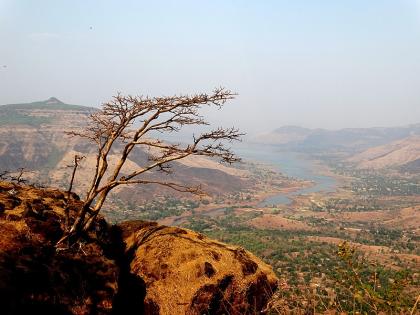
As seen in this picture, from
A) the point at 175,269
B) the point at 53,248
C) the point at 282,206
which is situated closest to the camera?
the point at 53,248

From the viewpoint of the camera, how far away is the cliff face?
7738 millimetres

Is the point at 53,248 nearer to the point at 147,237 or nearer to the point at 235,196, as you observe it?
the point at 147,237

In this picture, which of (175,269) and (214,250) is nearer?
(175,269)

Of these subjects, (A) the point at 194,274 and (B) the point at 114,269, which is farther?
(A) the point at 194,274

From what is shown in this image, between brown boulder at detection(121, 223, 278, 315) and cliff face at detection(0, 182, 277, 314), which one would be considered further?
brown boulder at detection(121, 223, 278, 315)

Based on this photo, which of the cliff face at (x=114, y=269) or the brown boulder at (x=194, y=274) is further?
the brown boulder at (x=194, y=274)

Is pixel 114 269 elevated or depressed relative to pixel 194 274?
elevated

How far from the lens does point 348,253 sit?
635 cm

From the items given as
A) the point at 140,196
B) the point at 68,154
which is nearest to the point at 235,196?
the point at 140,196

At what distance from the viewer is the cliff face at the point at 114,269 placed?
25.4 feet

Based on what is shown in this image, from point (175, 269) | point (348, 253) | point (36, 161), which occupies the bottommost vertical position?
point (36, 161)

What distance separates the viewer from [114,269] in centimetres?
955

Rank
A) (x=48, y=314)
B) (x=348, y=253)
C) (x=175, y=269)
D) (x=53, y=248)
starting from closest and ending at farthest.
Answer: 1. (x=348, y=253)
2. (x=48, y=314)
3. (x=53, y=248)
4. (x=175, y=269)

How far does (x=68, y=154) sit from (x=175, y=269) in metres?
193
